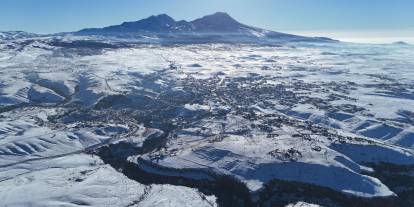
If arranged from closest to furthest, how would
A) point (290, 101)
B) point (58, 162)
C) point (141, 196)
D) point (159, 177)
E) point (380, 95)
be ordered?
point (141, 196) → point (159, 177) → point (58, 162) → point (290, 101) → point (380, 95)

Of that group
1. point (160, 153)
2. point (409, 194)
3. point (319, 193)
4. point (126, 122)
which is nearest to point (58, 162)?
point (160, 153)

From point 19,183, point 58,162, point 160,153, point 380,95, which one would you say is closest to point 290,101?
point 380,95

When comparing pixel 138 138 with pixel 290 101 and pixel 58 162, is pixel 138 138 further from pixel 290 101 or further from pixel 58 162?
pixel 290 101

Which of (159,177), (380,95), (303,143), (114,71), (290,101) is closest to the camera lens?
(159,177)

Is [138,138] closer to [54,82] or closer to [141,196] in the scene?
[141,196]

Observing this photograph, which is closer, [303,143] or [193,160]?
[193,160]

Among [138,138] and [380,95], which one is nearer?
[138,138]
